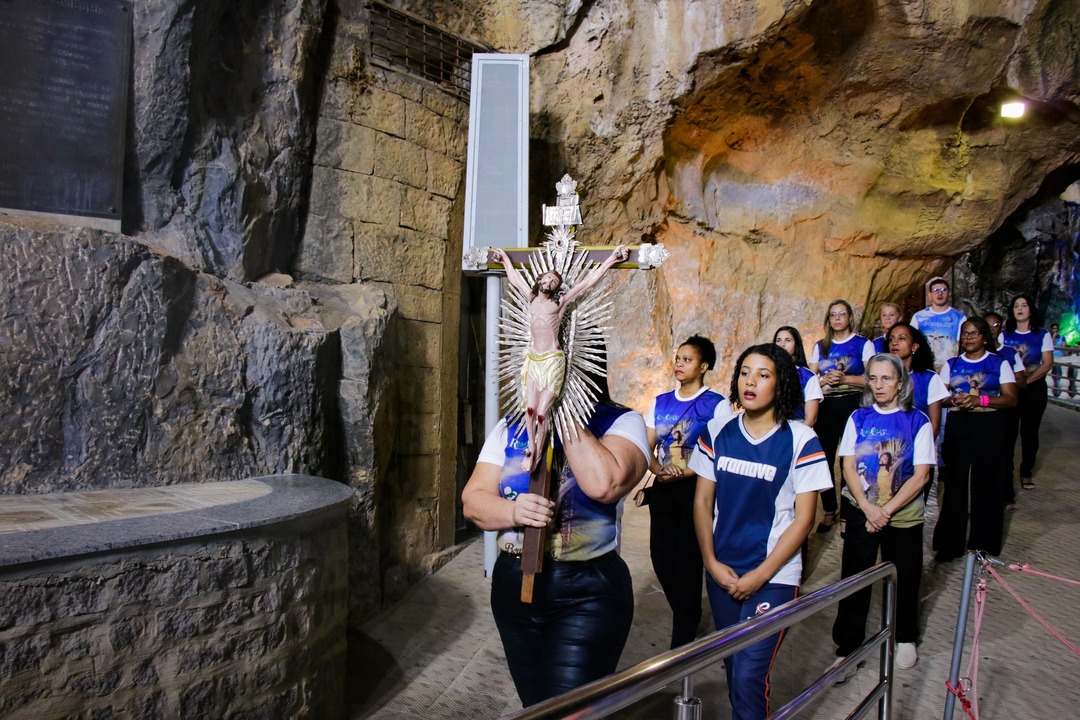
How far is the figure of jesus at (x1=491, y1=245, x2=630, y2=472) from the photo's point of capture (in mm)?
2018

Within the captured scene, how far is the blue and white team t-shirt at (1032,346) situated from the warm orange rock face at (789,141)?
94.3 inches

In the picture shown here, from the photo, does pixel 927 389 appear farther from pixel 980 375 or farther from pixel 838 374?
pixel 838 374

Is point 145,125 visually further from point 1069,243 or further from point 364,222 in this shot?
point 1069,243

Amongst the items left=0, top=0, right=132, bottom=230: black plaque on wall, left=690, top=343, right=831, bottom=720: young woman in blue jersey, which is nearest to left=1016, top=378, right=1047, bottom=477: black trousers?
left=690, top=343, right=831, bottom=720: young woman in blue jersey

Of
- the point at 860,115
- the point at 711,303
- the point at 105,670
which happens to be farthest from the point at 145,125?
the point at 860,115

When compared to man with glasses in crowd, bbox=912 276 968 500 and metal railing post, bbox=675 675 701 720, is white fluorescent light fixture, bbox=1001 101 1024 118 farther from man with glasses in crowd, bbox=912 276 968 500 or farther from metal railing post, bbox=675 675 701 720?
metal railing post, bbox=675 675 701 720

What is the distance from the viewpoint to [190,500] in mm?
3408

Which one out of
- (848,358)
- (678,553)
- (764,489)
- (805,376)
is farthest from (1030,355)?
(764,489)

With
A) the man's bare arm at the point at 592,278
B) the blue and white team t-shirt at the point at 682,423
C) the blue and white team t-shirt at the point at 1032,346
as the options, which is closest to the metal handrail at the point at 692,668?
the man's bare arm at the point at 592,278

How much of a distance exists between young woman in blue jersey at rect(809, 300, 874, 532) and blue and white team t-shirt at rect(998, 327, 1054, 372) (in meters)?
1.78

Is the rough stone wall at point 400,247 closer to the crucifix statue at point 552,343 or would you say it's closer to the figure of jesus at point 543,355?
the crucifix statue at point 552,343

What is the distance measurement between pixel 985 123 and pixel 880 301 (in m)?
2.16

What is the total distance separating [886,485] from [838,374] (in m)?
1.73

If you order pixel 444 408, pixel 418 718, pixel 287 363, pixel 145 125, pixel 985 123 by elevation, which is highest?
pixel 985 123
